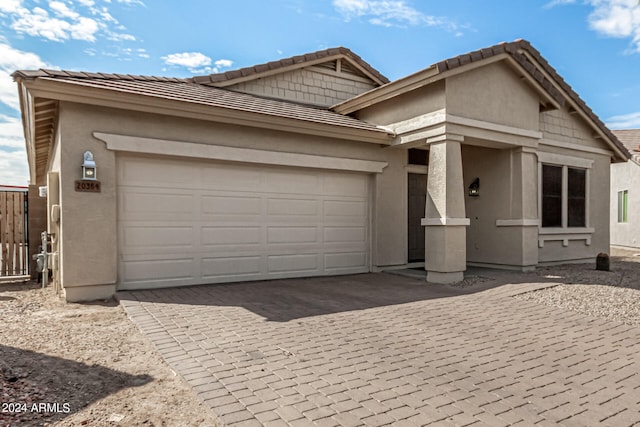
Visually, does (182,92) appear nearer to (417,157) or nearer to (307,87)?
(307,87)

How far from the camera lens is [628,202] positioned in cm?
1952

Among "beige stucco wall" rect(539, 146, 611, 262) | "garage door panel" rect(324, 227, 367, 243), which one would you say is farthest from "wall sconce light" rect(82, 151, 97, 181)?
"beige stucco wall" rect(539, 146, 611, 262)

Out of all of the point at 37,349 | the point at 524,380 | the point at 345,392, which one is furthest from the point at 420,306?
the point at 37,349

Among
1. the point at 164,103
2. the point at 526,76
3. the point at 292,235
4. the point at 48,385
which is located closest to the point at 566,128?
the point at 526,76

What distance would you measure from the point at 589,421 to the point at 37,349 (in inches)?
204

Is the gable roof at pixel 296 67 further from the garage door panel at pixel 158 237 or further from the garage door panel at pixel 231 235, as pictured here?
the garage door panel at pixel 158 237

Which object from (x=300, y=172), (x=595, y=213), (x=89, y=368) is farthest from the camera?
(x=595, y=213)

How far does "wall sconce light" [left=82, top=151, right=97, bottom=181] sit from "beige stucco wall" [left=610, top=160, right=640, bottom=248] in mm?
21659

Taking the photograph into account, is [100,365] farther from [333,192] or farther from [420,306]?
[333,192]

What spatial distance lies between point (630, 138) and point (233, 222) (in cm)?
2413

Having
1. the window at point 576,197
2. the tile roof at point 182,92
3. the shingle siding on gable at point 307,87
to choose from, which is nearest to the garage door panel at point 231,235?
the tile roof at point 182,92

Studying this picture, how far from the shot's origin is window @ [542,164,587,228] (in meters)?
11.5

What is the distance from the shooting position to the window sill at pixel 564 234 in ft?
37.0

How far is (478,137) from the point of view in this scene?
29.2 feet
